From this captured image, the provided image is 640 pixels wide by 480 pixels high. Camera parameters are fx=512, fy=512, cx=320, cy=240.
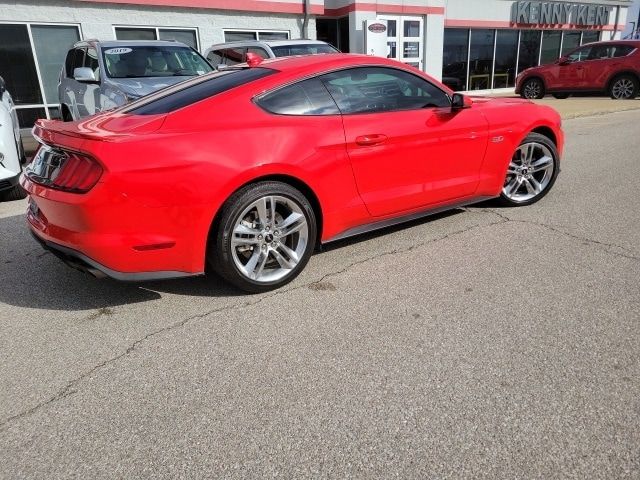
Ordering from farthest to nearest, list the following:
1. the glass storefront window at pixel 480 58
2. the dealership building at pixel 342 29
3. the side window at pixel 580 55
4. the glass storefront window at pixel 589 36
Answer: the glass storefront window at pixel 589 36, the glass storefront window at pixel 480 58, the side window at pixel 580 55, the dealership building at pixel 342 29

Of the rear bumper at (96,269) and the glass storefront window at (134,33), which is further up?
the glass storefront window at (134,33)

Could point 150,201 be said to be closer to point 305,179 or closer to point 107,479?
point 305,179

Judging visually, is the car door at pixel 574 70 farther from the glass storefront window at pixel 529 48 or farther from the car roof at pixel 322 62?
the car roof at pixel 322 62

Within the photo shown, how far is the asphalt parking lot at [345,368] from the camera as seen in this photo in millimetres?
2068

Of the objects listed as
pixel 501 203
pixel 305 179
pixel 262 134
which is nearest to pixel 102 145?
pixel 262 134

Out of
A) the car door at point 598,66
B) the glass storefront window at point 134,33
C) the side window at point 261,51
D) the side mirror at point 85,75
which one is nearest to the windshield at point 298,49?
the side window at point 261,51

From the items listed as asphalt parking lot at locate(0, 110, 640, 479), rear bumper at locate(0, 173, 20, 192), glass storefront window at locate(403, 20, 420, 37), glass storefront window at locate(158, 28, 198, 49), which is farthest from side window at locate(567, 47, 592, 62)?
rear bumper at locate(0, 173, 20, 192)

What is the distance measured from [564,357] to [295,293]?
169cm

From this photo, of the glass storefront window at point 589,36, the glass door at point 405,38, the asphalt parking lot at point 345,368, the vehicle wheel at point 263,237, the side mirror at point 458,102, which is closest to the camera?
the asphalt parking lot at point 345,368

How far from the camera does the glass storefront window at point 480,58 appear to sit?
1912 centimetres

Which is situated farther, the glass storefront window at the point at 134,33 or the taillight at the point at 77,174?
the glass storefront window at the point at 134,33

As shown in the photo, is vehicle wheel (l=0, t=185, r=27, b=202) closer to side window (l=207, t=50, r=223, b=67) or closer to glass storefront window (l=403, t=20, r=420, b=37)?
side window (l=207, t=50, r=223, b=67)

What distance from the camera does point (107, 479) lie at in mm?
1990

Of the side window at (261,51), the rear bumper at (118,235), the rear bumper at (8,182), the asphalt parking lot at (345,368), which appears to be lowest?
the asphalt parking lot at (345,368)
